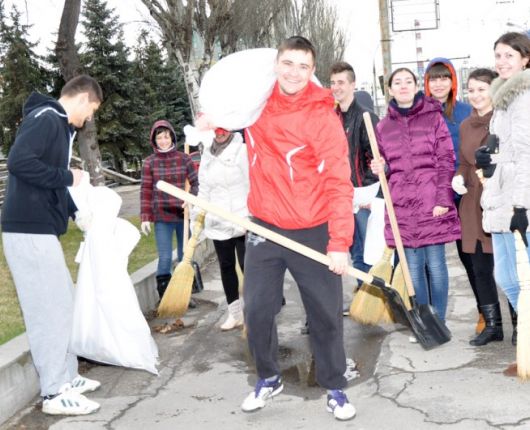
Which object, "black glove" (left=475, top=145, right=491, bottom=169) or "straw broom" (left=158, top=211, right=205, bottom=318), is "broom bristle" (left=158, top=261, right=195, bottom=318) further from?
"black glove" (left=475, top=145, right=491, bottom=169)

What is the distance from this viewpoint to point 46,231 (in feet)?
12.1

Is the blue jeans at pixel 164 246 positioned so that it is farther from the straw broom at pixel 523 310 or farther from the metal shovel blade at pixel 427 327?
the straw broom at pixel 523 310

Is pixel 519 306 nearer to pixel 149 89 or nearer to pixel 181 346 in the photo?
pixel 181 346

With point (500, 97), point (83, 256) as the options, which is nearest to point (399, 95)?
point (500, 97)

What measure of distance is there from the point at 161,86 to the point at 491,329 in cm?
2949

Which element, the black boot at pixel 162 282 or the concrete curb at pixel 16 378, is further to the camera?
the black boot at pixel 162 282

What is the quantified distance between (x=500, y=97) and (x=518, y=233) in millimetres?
758

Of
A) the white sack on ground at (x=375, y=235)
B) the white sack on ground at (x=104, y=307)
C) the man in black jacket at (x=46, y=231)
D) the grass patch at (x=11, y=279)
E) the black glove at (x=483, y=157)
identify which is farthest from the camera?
the white sack on ground at (x=375, y=235)

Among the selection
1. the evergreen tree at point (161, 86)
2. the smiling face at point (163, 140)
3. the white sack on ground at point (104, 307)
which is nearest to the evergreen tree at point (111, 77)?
the evergreen tree at point (161, 86)

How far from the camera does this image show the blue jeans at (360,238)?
220 inches

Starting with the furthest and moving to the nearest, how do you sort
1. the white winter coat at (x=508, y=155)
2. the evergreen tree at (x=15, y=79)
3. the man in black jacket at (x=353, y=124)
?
the evergreen tree at (x=15, y=79), the man in black jacket at (x=353, y=124), the white winter coat at (x=508, y=155)

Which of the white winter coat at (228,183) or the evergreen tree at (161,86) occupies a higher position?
the evergreen tree at (161,86)

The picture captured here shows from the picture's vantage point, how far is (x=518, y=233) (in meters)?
3.82

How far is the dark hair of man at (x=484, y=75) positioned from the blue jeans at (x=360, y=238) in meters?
1.46
